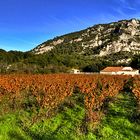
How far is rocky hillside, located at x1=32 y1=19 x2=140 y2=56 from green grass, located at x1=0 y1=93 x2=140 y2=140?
154213 mm

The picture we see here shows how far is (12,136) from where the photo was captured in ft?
38.9

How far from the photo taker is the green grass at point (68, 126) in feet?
39.1

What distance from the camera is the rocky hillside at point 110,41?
173 metres

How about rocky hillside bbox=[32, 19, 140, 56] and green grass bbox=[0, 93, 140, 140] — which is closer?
green grass bbox=[0, 93, 140, 140]

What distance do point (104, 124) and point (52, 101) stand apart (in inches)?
109

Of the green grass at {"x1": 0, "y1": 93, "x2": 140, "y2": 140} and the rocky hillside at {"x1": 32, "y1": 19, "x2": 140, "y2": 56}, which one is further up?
the rocky hillside at {"x1": 32, "y1": 19, "x2": 140, "y2": 56}

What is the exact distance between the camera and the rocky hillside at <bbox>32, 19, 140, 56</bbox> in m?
173

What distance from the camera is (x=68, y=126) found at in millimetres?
13016

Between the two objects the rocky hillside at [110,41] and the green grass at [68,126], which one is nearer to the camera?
the green grass at [68,126]

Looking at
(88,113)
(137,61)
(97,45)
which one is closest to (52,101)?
(88,113)

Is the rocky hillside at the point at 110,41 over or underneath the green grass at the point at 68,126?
over

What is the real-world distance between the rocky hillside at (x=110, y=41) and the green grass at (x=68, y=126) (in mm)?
154213

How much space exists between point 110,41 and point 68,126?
169287 millimetres

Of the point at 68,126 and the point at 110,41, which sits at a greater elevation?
the point at 110,41
